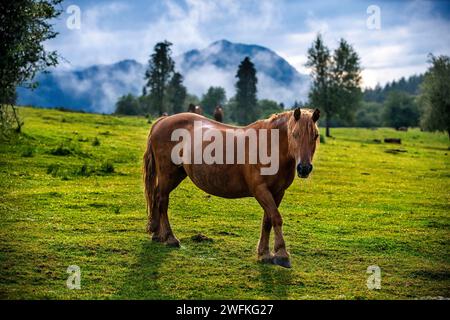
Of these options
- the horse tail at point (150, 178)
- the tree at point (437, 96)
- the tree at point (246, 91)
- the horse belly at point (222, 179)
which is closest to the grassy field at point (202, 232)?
the horse tail at point (150, 178)

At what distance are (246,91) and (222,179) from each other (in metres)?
97.9

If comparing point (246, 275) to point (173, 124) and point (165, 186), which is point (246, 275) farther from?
point (173, 124)

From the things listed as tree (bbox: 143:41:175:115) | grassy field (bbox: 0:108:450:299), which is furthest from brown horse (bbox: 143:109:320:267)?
tree (bbox: 143:41:175:115)

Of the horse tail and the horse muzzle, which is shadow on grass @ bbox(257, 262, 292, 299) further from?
the horse tail

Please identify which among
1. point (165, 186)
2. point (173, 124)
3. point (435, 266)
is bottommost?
point (435, 266)

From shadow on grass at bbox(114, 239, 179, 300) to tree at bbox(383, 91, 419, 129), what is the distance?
12284 centimetres

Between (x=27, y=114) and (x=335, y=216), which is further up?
(x=27, y=114)

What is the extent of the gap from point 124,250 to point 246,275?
9.52ft

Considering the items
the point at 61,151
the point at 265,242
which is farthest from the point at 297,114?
the point at 61,151

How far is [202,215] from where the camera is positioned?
47.6 feet

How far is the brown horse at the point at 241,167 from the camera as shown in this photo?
8.87 meters

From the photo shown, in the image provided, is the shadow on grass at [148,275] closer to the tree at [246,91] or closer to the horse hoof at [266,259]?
the horse hoof at [266,259]

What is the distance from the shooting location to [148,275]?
8.68 m
